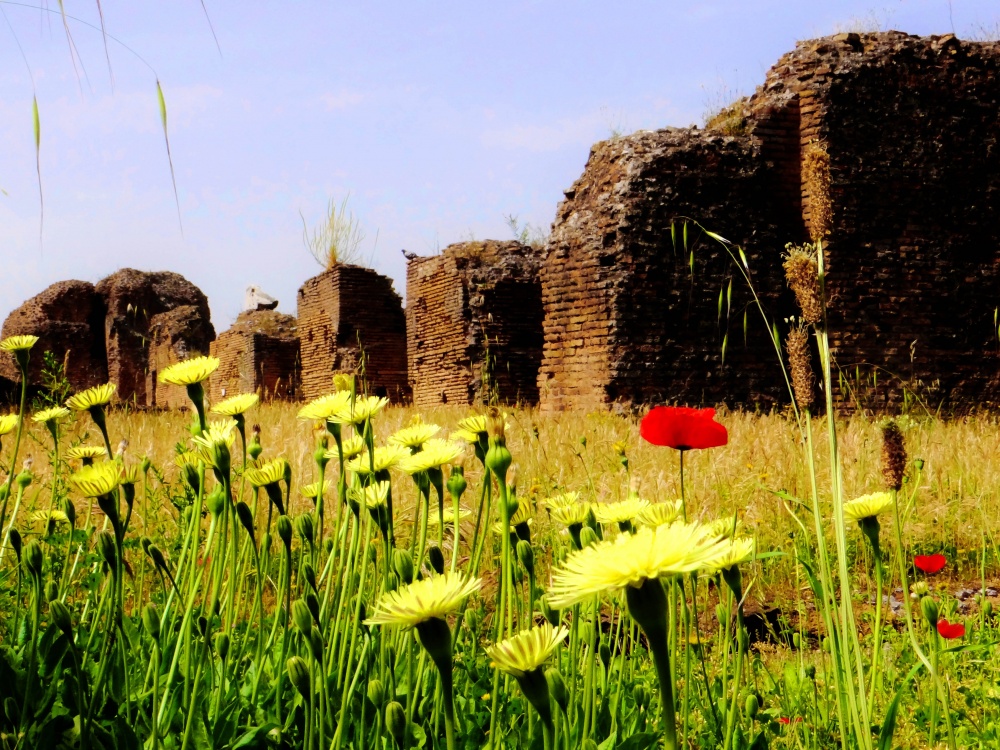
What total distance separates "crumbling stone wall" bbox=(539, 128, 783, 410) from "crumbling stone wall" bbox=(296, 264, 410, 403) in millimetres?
6329

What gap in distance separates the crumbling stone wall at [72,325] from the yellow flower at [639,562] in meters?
25.8

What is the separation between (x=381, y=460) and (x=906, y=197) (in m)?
10.7

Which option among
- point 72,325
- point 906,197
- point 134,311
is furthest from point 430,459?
point 72,325

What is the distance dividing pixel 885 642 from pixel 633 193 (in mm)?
7592

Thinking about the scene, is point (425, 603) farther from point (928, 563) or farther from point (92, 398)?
point (928, 563)

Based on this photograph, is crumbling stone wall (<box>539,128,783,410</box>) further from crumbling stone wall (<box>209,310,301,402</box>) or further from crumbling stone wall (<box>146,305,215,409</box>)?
crumbling stone wall (<box>146,305,215,409</box>)

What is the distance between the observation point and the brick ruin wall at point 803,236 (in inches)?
397

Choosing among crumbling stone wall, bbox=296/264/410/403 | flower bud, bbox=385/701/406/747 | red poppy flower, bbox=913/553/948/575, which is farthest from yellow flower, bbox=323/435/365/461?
crumbling stone wall, bbox=296/264/410/403

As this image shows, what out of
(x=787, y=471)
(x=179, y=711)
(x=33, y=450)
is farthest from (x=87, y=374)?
(x=179, y=711)

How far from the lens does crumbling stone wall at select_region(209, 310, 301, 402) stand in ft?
60.4

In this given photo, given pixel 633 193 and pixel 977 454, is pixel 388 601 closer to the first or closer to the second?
pixel 977 454

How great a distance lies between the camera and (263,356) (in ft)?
60.6

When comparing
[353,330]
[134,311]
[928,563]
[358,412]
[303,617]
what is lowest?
[928,563]

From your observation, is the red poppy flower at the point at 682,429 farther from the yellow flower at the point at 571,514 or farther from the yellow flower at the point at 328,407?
the yellow flower at the point at 328,407
